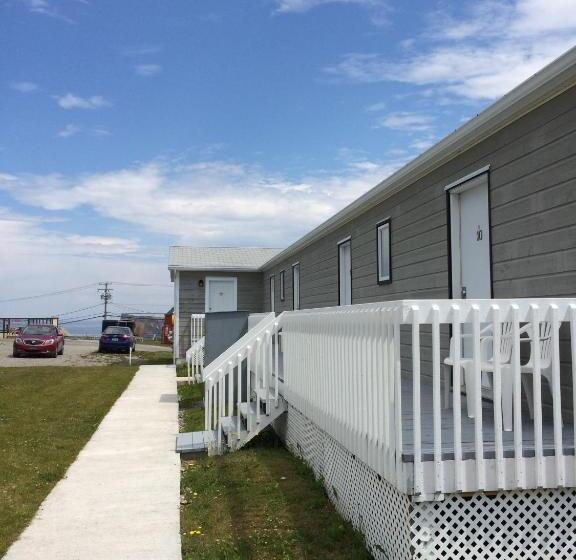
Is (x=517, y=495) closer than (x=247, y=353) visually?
Yes

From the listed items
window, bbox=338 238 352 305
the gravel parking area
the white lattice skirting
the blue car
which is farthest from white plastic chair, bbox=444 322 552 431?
Answer: the blue car

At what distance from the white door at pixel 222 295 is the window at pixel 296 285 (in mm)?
4649

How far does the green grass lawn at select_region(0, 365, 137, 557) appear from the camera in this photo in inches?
204

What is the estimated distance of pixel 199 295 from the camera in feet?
64.8

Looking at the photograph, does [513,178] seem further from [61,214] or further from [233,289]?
[61,214]

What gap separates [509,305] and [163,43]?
10.4 metres

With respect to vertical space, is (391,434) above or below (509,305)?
below

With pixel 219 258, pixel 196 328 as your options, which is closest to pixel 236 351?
pixel 196 328

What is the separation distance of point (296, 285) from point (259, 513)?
10770 mm

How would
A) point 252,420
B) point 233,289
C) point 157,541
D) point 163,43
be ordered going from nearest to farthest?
point 157,541 → point 252,420 → point 163,43 → point 233,289

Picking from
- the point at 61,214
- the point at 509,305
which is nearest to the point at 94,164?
the point at 61,214

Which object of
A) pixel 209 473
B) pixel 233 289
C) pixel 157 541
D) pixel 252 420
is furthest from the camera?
pixel 233 289

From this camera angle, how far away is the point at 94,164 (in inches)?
825

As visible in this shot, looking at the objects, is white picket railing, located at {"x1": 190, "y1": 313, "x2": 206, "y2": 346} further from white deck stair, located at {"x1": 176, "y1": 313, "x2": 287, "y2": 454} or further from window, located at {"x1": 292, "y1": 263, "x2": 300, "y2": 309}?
white deck stair, located at {"x1": 176, "y1": 313, "x2": 287, "y2": 454}
